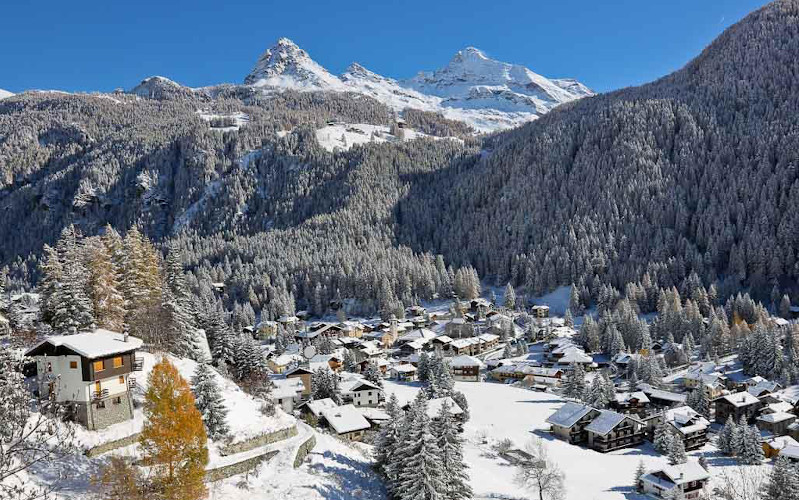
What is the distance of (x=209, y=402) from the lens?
33.6m

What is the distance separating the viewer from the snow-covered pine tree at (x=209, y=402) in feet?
110

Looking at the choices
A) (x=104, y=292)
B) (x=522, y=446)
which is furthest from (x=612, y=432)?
(x=104, y=292)

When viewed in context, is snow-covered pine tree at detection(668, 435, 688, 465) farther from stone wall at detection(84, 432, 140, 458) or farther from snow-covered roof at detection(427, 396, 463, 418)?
stone wall at detection(84, 432, 140, 458)

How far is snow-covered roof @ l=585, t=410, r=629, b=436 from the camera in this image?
5928 centimetres

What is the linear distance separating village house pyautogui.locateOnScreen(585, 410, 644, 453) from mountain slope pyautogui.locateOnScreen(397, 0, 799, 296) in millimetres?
74337

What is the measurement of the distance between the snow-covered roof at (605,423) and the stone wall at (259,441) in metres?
34.6

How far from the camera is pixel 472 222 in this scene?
598 feet

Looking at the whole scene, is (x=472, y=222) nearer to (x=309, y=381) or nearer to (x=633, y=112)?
(x=633, y=112)

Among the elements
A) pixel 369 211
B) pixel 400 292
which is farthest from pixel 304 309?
pixel 369 211

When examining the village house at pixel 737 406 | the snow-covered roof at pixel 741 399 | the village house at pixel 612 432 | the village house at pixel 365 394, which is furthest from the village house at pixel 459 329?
the village house at pixel 612 432

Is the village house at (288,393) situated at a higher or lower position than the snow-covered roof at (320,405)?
lower

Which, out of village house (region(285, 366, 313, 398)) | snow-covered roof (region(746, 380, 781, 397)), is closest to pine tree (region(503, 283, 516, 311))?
snow-covered roof (region(746, 380, 781, 397))

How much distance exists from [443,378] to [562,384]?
22.1m

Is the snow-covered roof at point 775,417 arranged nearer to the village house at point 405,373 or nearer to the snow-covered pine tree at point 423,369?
the snow-covered pine tree at point 423,369
